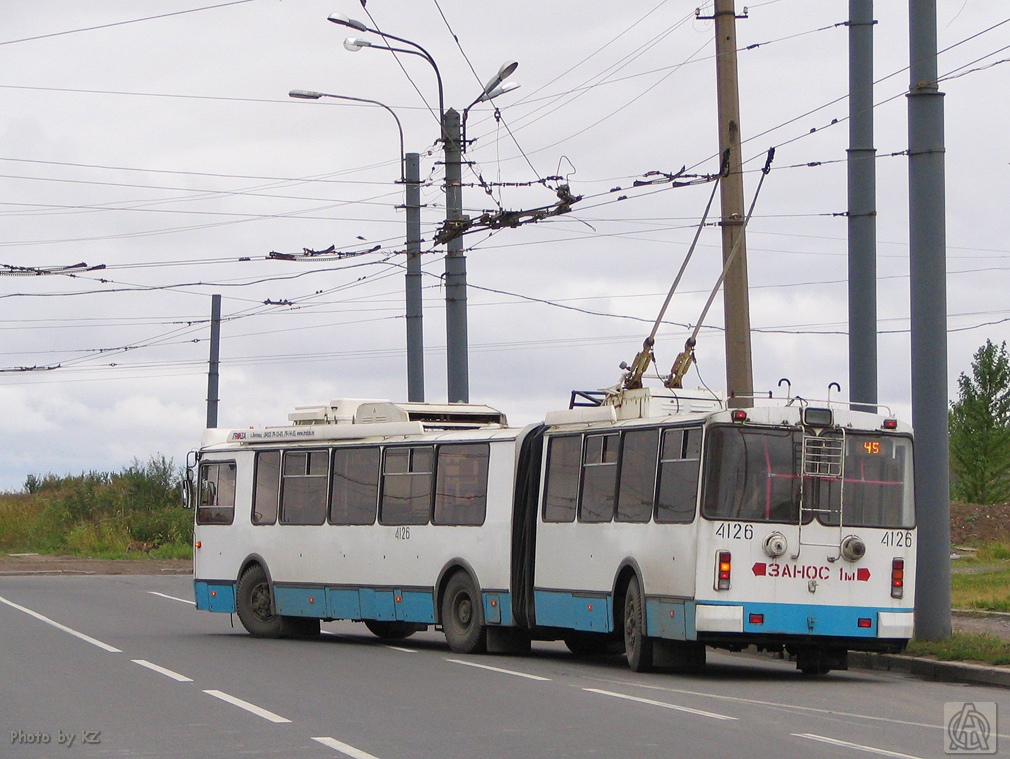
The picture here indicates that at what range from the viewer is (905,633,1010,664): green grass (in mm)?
17000

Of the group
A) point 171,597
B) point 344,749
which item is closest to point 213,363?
point 171,597

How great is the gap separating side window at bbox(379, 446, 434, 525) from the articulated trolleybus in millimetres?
28

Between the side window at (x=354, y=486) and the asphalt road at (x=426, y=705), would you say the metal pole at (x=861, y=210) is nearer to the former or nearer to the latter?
the asphalt road at (x=426, y=705)

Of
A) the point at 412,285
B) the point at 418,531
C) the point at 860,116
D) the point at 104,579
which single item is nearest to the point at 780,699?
the point at 418,531

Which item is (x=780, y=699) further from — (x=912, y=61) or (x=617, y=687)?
(x=912, y=61)

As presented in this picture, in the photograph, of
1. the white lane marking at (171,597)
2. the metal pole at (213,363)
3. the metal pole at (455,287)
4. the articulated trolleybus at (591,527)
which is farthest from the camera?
the metal pole at (213,363)

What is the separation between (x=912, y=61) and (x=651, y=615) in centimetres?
701

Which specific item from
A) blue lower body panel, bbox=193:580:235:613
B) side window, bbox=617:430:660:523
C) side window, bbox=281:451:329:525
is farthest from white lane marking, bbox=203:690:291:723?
blue lower body panel, bbox=193:580:235:613

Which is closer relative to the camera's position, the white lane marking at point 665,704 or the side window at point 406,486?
the white lane marking at point 665,704

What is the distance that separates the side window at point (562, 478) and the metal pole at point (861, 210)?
3526mm

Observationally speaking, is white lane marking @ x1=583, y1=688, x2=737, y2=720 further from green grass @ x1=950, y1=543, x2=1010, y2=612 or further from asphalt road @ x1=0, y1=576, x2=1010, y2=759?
green grass @ x1=950, y1=543, x2=1010, y2=612

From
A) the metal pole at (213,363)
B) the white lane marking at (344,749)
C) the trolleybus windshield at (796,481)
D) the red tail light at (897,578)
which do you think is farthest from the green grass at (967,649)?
the metal pole at (213,363)

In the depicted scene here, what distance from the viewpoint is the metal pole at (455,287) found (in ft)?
84.9

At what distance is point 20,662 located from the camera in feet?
58.7
